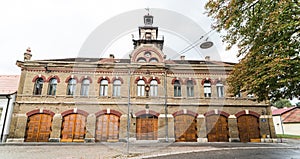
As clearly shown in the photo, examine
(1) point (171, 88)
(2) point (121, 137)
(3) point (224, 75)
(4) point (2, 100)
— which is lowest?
(2) point (121, 137)

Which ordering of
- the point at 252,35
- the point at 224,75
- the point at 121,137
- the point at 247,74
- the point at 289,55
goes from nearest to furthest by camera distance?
the point at 289,55 < the point at 252,35 < the point at 247,74 < the point at 121,137 < the point at 224,75

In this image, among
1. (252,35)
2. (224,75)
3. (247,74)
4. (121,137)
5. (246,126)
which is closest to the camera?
(252,35)

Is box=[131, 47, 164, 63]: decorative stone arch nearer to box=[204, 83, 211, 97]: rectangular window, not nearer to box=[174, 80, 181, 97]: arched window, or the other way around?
box=[174, 80, 181, 97]: arched window

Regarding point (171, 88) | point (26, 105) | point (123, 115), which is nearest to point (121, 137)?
point (123, 115)

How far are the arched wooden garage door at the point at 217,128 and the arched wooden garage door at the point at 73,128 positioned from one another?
11.7 metres

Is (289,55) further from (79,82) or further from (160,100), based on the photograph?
(79,82)

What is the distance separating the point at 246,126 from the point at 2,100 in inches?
907

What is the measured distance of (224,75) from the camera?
18.2 meters

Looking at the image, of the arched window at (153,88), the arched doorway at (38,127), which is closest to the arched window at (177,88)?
the arched window at (153,88)

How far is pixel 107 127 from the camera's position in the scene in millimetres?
16422

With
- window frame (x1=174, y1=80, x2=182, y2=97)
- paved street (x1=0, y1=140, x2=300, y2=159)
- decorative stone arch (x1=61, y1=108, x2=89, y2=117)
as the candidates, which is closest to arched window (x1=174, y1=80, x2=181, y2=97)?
window frame (x1=174, y1=80, x2=182, y2=97)

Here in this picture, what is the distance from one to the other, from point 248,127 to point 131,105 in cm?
1146

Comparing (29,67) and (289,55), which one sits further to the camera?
(29,67)

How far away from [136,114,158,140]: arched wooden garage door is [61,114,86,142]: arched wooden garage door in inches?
200
